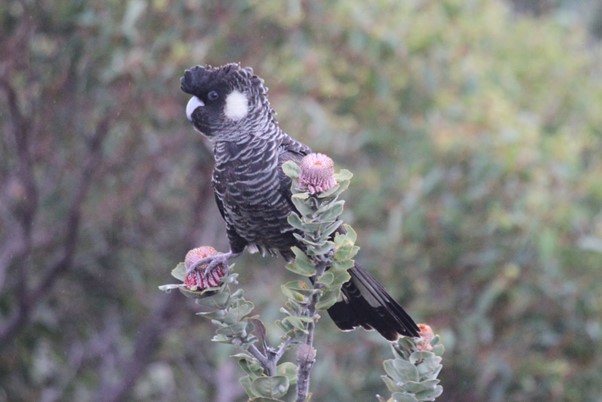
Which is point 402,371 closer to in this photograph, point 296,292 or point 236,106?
point 296,292

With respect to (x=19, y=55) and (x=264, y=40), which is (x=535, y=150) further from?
(x=19, y=55)

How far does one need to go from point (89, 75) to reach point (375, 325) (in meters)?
2.17

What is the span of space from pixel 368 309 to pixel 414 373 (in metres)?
0.48

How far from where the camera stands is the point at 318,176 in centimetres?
195

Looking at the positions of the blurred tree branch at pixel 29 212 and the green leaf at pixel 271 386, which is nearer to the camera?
the green leaf at pixel 271 386

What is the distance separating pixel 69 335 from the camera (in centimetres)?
500

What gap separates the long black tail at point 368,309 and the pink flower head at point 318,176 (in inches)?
20.2

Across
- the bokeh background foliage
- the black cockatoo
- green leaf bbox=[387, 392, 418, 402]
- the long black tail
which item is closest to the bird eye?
the black cockatoo

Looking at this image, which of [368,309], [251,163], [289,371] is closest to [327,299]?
[289,371]

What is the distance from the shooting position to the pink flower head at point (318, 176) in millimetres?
1949

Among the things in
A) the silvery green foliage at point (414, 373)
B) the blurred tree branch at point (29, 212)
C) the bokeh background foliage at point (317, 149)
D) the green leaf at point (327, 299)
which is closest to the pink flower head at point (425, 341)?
the silvery green foliage at point (414, 373)

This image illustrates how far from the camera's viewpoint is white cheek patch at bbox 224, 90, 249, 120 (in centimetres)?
264

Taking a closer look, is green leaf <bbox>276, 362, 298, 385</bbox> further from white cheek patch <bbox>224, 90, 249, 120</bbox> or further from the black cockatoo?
white cheek patch <bbox>224, 90, 249, 120</bbox>

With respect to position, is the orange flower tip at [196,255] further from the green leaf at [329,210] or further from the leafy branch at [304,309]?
the green leaf at [329,210]
